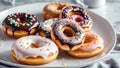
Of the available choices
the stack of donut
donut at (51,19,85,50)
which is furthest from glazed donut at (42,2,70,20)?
donut at (51,19,85,50)

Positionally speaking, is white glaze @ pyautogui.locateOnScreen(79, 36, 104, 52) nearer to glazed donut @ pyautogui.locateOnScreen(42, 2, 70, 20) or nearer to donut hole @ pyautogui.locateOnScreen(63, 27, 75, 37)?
donut hole @ pyautogui.locateOnScreen(63, 27, 75, 37)

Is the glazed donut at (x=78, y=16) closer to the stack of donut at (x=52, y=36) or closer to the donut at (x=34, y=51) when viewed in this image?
the stack of donut at (x=52, y=36)

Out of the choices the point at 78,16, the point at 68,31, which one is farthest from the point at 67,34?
the point at 78,16

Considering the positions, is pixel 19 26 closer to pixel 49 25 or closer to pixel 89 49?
pixel 49 25

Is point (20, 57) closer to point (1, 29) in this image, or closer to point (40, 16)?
point (1, 29)

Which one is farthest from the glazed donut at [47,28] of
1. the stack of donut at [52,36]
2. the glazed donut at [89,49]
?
the glazed donut at [89,49]

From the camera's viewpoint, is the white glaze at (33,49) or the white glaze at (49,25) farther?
the white glaze at (49,25)
